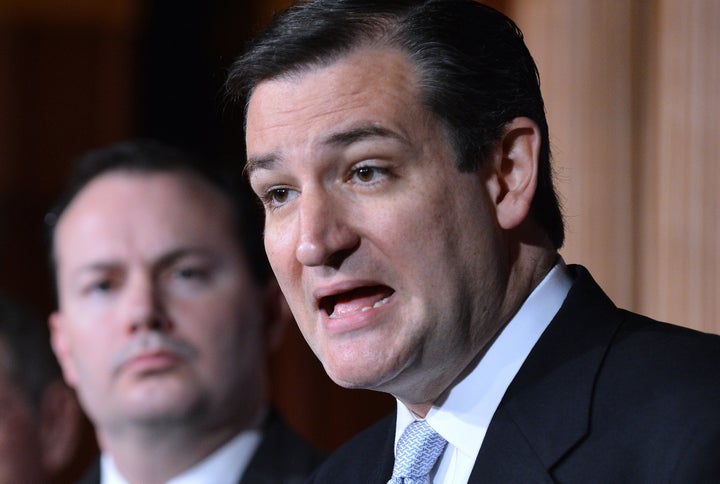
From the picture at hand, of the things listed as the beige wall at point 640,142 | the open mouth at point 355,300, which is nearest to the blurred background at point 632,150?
the beige wall at point 640,142

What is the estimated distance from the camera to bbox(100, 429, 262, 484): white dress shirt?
254 cm

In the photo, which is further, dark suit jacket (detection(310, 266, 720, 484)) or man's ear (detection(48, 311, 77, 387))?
man's ear (detection(48, 311, 77, 387))

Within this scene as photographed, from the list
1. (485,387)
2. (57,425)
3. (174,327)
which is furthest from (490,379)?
(57,425)

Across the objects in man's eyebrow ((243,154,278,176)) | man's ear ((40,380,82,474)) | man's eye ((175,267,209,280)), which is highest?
man's eyebrow ((243,154,278,176))

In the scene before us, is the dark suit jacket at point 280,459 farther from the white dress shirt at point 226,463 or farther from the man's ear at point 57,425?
the man's ear at point 57,425

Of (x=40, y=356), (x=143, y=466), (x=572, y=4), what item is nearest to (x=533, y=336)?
(x=143, y=466)

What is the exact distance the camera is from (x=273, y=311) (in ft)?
8.98

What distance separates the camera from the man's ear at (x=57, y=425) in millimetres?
3166

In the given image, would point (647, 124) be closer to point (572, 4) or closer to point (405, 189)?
point (572, 4)

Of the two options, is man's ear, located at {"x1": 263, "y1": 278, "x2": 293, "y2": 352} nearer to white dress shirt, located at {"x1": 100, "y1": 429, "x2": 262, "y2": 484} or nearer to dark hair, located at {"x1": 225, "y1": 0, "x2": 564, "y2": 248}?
white dress shirt, located at {"x1": 100, "y1": 429, "x2": 262, "y2": 484}

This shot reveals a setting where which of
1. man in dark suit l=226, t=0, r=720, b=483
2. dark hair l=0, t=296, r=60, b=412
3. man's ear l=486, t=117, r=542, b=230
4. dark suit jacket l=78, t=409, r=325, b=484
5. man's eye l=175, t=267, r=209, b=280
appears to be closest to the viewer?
man in dark suit l=226, t=0, r=720, b=483

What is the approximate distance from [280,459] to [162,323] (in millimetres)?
386

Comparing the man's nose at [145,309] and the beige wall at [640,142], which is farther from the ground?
the beige wall at [640,142]

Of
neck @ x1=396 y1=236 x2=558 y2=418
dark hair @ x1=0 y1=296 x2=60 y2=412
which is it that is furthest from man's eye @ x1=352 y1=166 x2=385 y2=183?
dark hair @ x1=0 y1=296 x2=60 y2=412
